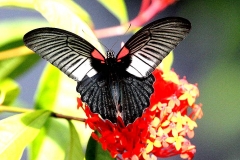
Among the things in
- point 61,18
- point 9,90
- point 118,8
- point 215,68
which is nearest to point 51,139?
point 9,90

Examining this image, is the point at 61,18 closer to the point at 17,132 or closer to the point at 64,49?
the point at 64,49

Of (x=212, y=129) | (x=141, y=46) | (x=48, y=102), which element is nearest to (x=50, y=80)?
(x=48, y=102)

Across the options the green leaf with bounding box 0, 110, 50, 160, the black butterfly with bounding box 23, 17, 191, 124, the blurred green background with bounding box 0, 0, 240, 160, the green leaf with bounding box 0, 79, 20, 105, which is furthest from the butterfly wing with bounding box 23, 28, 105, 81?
the blurred green background with bounding box 0, 0, 240, 160

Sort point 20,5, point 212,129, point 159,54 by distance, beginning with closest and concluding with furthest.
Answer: point 159,54 < point 20,5 < point 212,129

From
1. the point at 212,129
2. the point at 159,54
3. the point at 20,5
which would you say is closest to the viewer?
the point at 159,54

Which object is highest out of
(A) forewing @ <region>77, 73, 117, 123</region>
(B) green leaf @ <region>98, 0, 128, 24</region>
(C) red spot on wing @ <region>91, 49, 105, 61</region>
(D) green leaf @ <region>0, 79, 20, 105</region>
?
(B) green leaf @ <region>98, 0, 128, 24</region>

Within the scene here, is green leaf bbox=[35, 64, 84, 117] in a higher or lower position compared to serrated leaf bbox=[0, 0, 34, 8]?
lower

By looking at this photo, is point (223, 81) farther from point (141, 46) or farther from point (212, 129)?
point (141, 46)

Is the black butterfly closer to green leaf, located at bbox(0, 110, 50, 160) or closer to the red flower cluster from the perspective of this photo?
the red flower cluster
